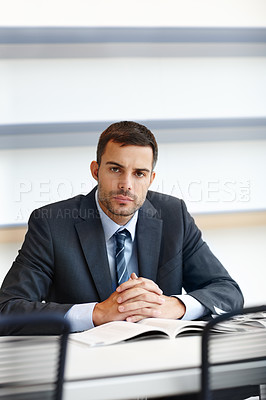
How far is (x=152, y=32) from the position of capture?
131 inches

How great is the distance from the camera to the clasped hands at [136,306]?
64.6 inches

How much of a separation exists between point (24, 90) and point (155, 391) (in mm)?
2543

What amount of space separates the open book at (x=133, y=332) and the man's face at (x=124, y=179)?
583 millimetres

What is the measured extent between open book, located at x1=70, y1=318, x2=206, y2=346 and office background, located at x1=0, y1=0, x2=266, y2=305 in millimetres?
1870

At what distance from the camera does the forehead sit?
2006 millimetres

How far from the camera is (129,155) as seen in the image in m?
2.01

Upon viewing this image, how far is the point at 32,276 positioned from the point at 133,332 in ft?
2.17

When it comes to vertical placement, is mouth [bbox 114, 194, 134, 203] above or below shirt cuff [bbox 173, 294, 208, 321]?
above

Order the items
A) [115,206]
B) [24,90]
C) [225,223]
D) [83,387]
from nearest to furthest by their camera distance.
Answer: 1. [83,387]
2. [115,206]
3. [24,90]
4. [225,223]

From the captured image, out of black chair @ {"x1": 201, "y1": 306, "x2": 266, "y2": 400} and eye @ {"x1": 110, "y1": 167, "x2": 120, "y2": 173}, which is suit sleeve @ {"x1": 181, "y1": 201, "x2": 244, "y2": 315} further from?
black chair @ {"x1": 201, "y1": 306, "x2": 266, "y2": 400}
